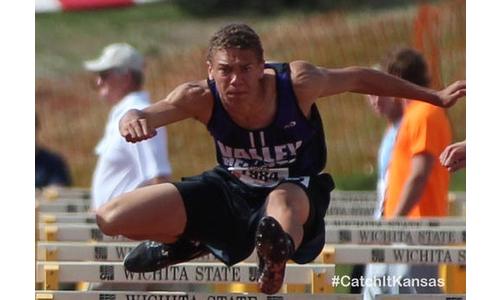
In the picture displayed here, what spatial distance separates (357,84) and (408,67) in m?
1.59

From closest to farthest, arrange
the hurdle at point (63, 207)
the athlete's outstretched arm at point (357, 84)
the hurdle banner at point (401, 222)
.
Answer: the athlete's outstretched arm at point (357, 84)
the hurdle banner at point (401, 222)
the hurdle at point (63, 207)

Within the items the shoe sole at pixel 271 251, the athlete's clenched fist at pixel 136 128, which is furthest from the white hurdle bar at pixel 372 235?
the athlete's clenched fist at pixel 136 128

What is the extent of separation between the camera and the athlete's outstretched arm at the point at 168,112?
Answer: 5895 mm

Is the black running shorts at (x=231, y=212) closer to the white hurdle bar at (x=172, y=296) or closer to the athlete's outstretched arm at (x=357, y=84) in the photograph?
the white hurdle bar at (x=172, y=296)

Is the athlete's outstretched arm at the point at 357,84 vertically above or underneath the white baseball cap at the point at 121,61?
underneath

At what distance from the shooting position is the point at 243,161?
6.57m

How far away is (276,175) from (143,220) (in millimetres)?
657

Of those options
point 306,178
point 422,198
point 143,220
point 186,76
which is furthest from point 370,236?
point 186,76

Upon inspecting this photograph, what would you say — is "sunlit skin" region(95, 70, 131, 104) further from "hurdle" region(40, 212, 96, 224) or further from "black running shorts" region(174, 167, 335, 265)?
"black running shorts" region(174, 167, 335, 265)

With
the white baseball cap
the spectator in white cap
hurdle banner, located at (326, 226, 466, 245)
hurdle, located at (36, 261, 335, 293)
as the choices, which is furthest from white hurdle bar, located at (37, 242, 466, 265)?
the white baseball cap

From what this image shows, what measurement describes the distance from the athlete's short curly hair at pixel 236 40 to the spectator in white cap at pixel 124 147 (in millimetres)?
2030

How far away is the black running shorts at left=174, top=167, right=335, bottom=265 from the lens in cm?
641

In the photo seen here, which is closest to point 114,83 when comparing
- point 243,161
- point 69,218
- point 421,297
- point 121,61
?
point 121,61

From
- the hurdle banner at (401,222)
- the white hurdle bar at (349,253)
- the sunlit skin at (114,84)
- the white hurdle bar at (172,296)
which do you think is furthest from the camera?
the sunlit skin at (114,84)
